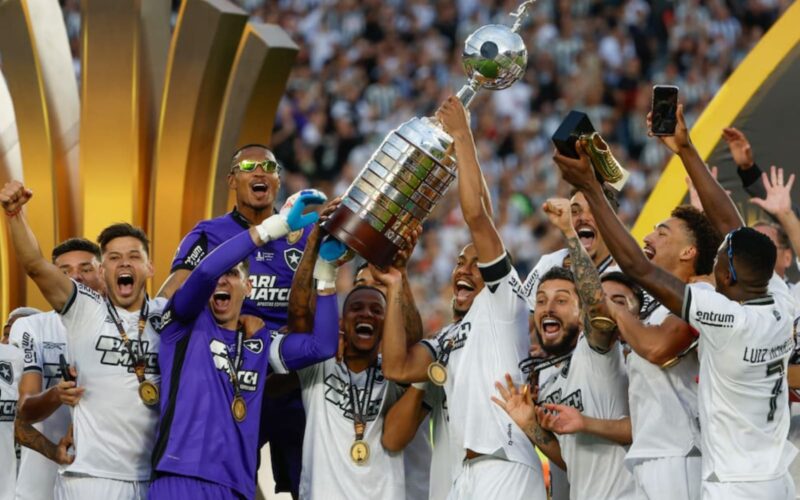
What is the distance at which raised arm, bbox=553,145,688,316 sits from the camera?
246 inches

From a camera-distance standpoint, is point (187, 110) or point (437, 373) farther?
point (187, 110)

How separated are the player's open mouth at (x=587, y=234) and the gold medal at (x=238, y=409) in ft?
6.27

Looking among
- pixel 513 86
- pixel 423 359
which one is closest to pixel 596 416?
pixel 423 359

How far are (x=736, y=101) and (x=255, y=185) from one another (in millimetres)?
3651

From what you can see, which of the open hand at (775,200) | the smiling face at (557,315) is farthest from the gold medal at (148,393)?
Answer: the open hand at (775,200)

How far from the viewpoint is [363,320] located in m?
7.48

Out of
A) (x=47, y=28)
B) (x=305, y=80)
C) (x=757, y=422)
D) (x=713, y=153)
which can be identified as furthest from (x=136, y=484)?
(x=305, y=80)

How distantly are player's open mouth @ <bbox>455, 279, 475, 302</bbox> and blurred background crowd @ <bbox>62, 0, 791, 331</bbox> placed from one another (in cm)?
873

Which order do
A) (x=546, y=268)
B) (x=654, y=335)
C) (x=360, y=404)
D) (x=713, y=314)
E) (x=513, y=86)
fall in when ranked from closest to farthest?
1. (x=713, y=314)
2. (x=654, y=335)
3. (x=360, y=404)
4. (x=546, y=268)
5. (x=513, y=86)

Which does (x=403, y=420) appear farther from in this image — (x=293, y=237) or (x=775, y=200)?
(x=775, y=200)

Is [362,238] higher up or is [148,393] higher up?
[362,238]

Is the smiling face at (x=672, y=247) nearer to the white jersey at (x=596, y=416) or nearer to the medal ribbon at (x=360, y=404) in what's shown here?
the white jersey at (x=596, y=416)

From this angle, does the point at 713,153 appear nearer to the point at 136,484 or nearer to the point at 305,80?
the point at 136,484

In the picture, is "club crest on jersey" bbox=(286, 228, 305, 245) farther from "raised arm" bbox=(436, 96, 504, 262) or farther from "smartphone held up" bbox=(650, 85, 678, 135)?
"smartphone held up" bbox=(650, 85, 678, 135)
